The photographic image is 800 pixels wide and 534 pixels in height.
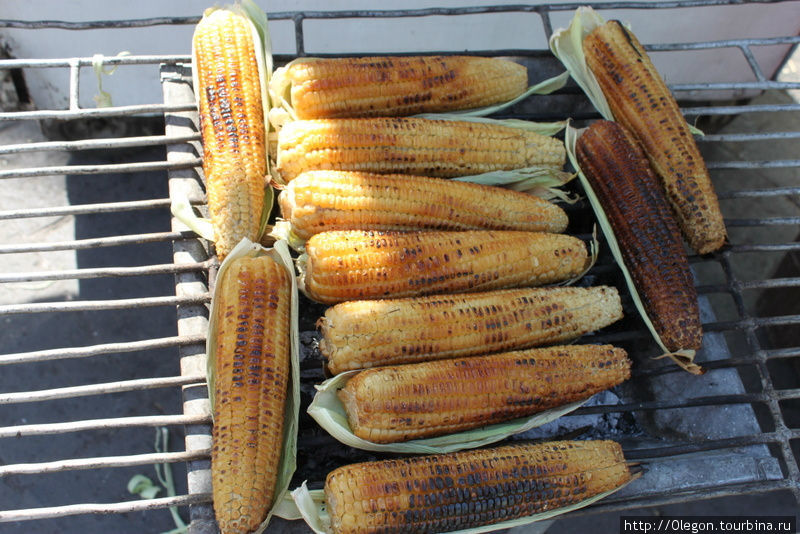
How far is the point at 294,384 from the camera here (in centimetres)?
256

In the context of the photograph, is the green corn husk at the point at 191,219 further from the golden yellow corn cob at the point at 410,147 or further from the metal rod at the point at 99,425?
the metal rod at the point at 99,425

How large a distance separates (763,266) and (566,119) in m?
2.83

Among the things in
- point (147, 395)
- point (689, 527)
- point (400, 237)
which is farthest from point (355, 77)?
point (689, 527)

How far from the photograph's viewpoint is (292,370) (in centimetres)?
265

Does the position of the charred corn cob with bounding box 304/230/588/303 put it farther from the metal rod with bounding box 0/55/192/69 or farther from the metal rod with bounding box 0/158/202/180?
the metal rod with bounding box 0/55/192/69

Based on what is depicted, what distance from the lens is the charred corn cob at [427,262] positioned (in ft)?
8.66

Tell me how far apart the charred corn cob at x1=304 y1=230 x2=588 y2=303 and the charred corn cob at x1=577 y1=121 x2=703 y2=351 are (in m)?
0.32

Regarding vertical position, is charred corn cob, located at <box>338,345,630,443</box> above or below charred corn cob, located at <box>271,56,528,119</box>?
below

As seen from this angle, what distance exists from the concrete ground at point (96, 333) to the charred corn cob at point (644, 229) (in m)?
1.89

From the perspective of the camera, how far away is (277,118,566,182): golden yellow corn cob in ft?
9.62

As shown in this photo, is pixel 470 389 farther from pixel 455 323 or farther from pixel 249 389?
pixel 249 389

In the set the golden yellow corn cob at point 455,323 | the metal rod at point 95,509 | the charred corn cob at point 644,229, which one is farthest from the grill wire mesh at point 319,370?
the golden yellow corn cob at point 455,323

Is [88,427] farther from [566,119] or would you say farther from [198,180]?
[566,119]

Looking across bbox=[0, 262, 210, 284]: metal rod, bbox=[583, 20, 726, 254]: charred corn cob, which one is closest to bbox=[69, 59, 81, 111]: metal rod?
bbox=[0, 262, 210, 284]: metal rod
